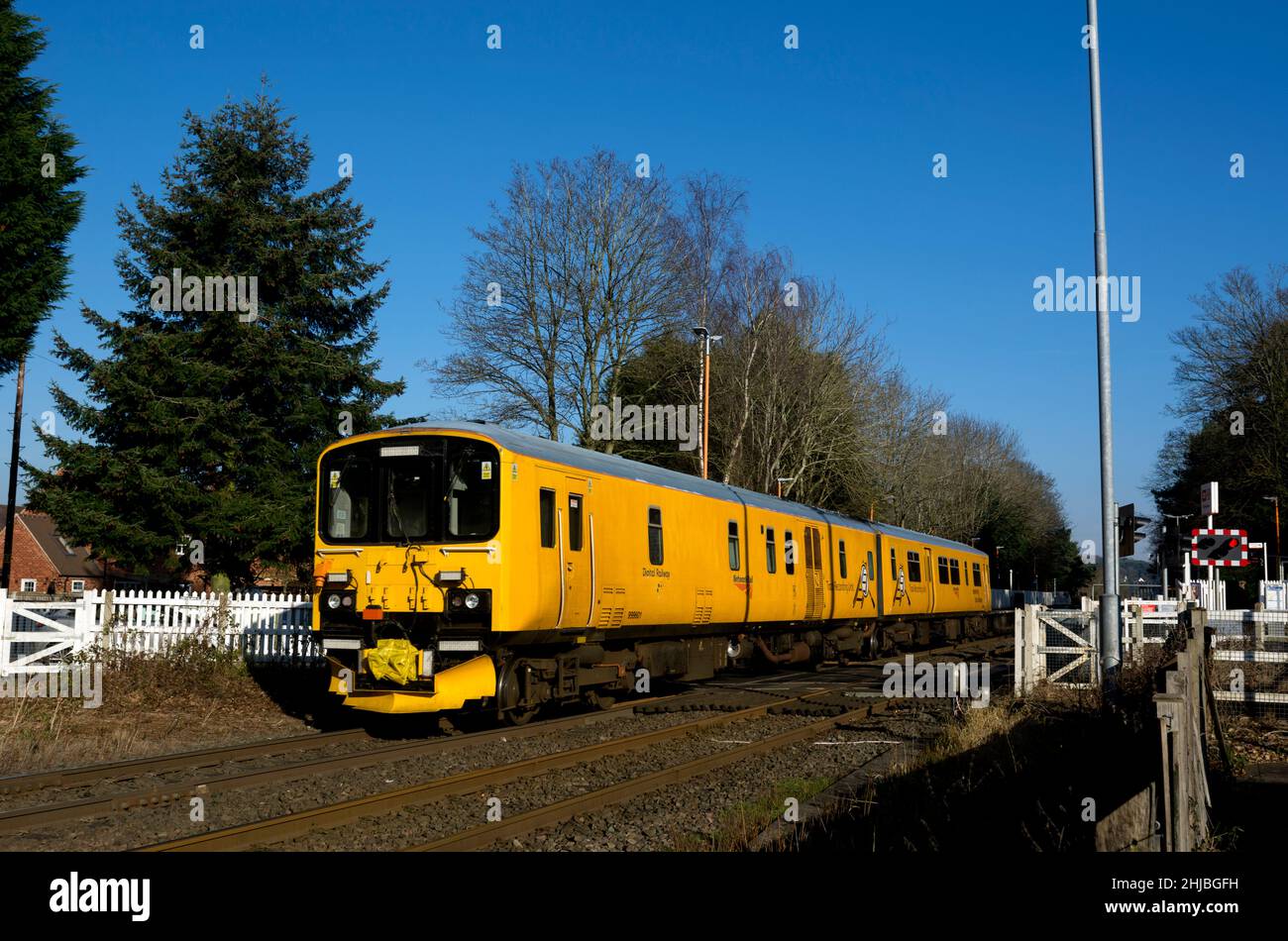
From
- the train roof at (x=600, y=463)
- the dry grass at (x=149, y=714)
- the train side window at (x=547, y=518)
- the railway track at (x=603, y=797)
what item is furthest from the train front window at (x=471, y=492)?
the dry grass at (x=149, y=714)

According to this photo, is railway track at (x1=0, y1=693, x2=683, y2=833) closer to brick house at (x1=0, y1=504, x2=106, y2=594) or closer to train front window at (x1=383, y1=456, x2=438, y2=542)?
train front window at (x1=383, y1=456, x2=438, y2=542)

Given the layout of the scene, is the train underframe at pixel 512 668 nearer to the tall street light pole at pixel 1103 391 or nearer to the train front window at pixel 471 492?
the train front window at pixel 471 492

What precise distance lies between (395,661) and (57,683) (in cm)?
568

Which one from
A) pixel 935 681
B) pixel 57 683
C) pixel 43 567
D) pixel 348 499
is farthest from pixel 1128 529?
pixel 43 567

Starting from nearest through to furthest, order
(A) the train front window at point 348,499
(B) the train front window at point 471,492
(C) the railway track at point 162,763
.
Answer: (C) the railway track at point 162,763 → (B) the train front window at point 471,492 → (A) the train front window at point 348,499

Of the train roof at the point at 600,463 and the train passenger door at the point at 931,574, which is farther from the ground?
the train roof at the point at 600,463

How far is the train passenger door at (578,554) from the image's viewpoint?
40.8 ft

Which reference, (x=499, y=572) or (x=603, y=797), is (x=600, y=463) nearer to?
(x=499, y=572)

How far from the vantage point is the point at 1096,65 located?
14.7 metres

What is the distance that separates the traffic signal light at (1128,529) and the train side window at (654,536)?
576 centimetres

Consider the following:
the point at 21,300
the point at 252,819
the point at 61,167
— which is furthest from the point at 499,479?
the point at 61,167

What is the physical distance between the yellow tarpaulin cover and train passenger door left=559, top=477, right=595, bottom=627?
67.1 inches
